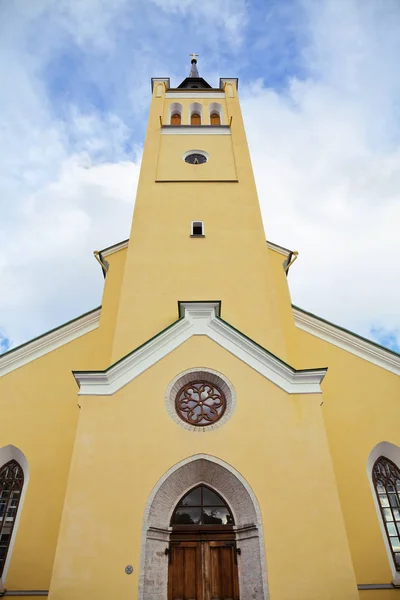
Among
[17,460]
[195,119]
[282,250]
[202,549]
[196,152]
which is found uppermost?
[195,119]

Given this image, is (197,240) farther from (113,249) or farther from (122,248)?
(113,249)

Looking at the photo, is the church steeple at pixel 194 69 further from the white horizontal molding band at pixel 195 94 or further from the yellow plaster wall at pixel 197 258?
the yellow plaster wall at pixel 197 258

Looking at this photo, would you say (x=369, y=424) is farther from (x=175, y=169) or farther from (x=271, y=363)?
(x=175, y=169)

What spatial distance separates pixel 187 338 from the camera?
10.1m

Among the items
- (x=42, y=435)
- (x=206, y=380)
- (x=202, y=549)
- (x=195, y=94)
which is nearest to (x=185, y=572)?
(x=202, y=549)

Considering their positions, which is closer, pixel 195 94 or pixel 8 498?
pixel 8 498

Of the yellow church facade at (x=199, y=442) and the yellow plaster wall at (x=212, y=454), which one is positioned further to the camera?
the yellow church facade at (x=199, y=442)

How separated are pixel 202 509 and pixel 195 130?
559 inches

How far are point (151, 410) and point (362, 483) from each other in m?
5.42

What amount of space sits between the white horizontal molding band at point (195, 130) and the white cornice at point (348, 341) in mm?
8618

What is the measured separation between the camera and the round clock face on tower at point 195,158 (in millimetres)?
16114

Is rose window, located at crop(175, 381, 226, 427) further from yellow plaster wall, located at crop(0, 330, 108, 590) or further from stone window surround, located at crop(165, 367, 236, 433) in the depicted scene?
yellow plaster wall, located at crop(0, 330, 108, 590)

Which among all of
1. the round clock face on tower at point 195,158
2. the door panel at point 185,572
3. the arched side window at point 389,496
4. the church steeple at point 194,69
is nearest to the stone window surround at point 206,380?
the door panel at point 185,572

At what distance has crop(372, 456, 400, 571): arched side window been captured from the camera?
9539 mm
